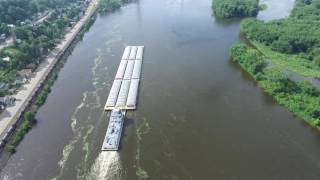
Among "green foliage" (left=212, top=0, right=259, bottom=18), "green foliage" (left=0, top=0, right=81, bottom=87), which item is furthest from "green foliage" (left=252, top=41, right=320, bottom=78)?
"green foliage" (left=0, top=0, right=81, bottom=87)

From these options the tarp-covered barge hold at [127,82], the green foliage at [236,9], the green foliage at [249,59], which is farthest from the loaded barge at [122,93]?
the green foliage at [236,9]

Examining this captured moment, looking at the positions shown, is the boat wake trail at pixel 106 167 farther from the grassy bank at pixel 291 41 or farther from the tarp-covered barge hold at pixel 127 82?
the grassy bank at pixel 291 41

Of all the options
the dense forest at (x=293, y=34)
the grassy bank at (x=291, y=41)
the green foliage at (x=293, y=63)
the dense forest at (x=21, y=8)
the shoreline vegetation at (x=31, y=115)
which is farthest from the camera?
the dense forest at (x=21, y=8)

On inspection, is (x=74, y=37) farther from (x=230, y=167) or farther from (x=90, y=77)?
(x=230, y=167)

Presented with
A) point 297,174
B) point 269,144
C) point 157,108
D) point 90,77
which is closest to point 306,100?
point 269,144

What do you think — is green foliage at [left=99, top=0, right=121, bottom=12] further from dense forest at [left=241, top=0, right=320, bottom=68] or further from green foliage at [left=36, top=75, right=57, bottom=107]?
green foliage at [left=36, top=75, right=57, bottom=107]

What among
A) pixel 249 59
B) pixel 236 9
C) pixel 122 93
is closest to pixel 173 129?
pixel 122 93

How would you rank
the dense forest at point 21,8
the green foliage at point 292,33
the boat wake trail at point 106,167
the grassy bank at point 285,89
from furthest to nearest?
the dense forest at point 21,8
the green foliage at point 292,33
the grassy bank at point 285,89
the boat wake trail at point 106,167
